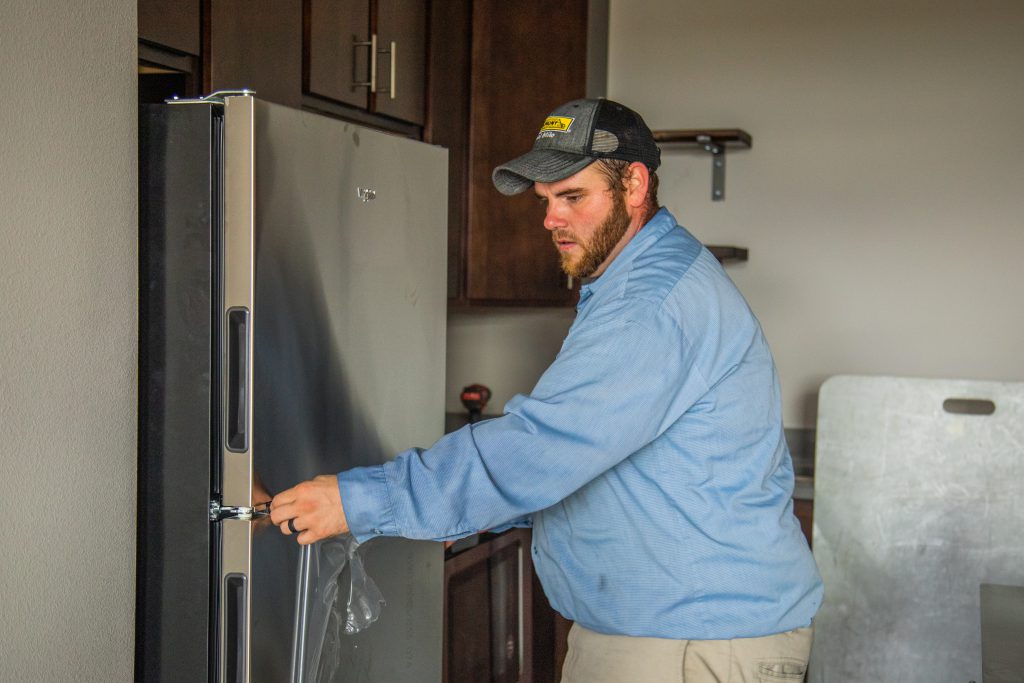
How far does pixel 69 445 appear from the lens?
1.35m

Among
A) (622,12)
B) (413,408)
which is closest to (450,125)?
(622,12)

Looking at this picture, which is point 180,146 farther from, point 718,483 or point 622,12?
point 622,12

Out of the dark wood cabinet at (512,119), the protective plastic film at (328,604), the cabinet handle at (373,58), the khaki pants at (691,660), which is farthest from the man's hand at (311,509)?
the dark wood cabinet at (512,119)

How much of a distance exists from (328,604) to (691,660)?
0.49 m

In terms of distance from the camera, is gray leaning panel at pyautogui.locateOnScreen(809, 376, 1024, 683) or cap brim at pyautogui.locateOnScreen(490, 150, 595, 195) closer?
cap brim at pyautogui.locateOnScreen(490, 150, 595, 195)

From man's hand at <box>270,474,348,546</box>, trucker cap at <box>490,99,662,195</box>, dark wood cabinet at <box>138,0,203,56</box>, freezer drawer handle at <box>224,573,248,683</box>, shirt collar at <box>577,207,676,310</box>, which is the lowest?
freezer drawer handle at <box>224,573,248,683</box>

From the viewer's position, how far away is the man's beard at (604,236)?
1.66m

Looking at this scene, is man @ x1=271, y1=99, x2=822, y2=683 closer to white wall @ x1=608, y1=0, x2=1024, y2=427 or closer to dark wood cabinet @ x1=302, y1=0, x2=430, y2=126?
dark wood cabinet @ x1=302, y1=0, x2=430, y2=126

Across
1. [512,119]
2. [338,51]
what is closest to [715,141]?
[512,119]

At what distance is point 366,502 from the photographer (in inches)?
55.9

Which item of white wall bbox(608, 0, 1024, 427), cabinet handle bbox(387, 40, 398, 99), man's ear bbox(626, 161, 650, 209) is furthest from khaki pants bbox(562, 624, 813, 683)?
white wall bbox(608, 0, 1024, 427)

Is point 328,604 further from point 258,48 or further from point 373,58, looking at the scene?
point 373,58

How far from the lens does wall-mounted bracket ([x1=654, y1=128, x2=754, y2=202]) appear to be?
2.98 m

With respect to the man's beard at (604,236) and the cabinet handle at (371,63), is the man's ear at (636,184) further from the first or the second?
the cabinet handle at (371,63)
